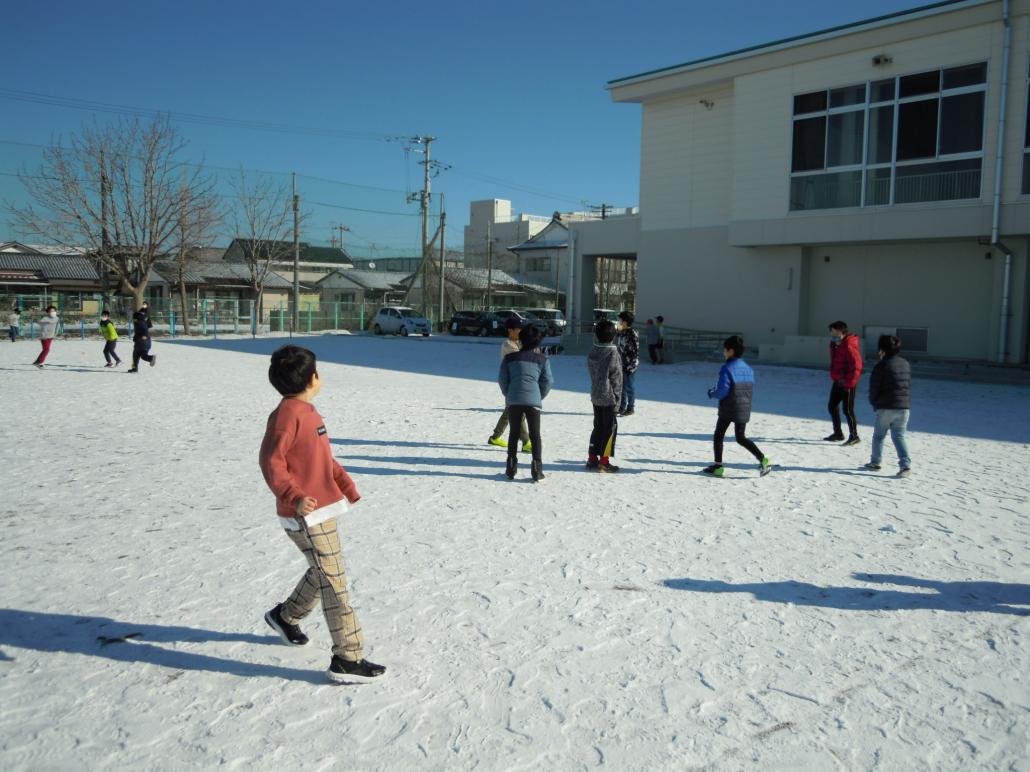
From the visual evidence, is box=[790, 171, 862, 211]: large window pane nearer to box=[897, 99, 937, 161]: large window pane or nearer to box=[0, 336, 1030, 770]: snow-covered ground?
box=[897, 99, 937, 161]: large window pane

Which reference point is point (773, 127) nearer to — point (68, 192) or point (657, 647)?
point (657, 647)

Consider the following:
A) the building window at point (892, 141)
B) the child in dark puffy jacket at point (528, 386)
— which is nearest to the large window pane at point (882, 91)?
the building window at point (892, 141)

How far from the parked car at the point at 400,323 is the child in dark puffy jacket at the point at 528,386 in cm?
3422

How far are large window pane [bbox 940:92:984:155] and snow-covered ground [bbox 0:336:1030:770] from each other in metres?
14.6

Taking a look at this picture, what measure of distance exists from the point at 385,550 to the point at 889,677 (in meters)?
3.15

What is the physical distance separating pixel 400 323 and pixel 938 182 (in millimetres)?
26850

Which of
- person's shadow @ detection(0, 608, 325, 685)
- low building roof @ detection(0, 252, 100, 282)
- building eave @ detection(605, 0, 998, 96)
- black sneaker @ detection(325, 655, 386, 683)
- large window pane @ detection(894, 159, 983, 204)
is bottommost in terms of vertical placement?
person's shadow @ detection(0, 608, 325, 685)

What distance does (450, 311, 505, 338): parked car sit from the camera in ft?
136

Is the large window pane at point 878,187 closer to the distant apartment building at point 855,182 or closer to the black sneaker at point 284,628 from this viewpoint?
the distant apartment building at point 855,182

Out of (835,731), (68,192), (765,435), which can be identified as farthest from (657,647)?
(68,192)

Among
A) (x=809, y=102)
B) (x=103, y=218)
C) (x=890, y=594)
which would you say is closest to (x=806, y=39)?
(x=809, y=102)

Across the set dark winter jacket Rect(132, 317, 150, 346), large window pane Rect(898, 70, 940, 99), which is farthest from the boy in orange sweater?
large window pane Rect(898, 70, 940, 99)

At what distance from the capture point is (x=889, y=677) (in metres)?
3.79

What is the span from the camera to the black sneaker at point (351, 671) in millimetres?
3633
